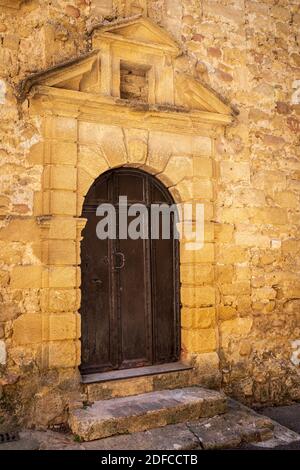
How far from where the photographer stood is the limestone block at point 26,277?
3.31 metres

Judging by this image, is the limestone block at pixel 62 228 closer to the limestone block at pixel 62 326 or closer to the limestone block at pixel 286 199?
the limestone block at pixel 62 326

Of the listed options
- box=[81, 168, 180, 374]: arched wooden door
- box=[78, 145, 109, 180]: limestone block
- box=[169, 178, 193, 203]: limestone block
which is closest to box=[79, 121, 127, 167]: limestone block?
box=[78, 145, 109, 180]: limestone block

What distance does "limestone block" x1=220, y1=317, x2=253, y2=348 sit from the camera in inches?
163

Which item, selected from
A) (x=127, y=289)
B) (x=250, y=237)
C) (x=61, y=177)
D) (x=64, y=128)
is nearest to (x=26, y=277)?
(x=61, y=177)

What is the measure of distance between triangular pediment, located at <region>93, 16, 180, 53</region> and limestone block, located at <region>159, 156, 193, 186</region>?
1051mm

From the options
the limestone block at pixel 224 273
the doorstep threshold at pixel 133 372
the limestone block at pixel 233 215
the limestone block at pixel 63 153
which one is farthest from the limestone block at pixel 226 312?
the limestone block at pixel 63 153

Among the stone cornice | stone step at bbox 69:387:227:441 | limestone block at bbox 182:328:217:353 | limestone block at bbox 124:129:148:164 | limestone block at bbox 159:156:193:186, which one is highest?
the stone cornice

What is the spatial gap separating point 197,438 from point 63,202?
6.96 ft

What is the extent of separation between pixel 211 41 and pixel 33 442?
4.00 metres

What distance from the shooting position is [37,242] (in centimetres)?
341

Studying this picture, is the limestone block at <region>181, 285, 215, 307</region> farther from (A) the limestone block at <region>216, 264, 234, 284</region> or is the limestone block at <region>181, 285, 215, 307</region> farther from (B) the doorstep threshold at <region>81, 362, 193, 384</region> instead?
(B) the doorstep threshold at <region>81, 362, 193, 384</region>

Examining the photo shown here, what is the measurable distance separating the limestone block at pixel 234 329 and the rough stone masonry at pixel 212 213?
0.01 metres

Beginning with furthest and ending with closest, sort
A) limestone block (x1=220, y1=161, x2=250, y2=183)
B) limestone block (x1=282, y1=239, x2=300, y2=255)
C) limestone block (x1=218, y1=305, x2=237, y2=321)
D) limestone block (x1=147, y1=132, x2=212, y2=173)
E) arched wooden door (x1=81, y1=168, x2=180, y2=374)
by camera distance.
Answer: limestone block (x1=282, y1=239, x2=300, y2=255) → limestone block (x1=220, y1=161, x2=250, y2=183) → limestone block (x1=218, y1=305, x2=237, y2=321) → limestone block (x1=147, y1=132, x2=212, y2=173) → arched wooden door (x1=81, y1=168, x2=180, y2=374)
